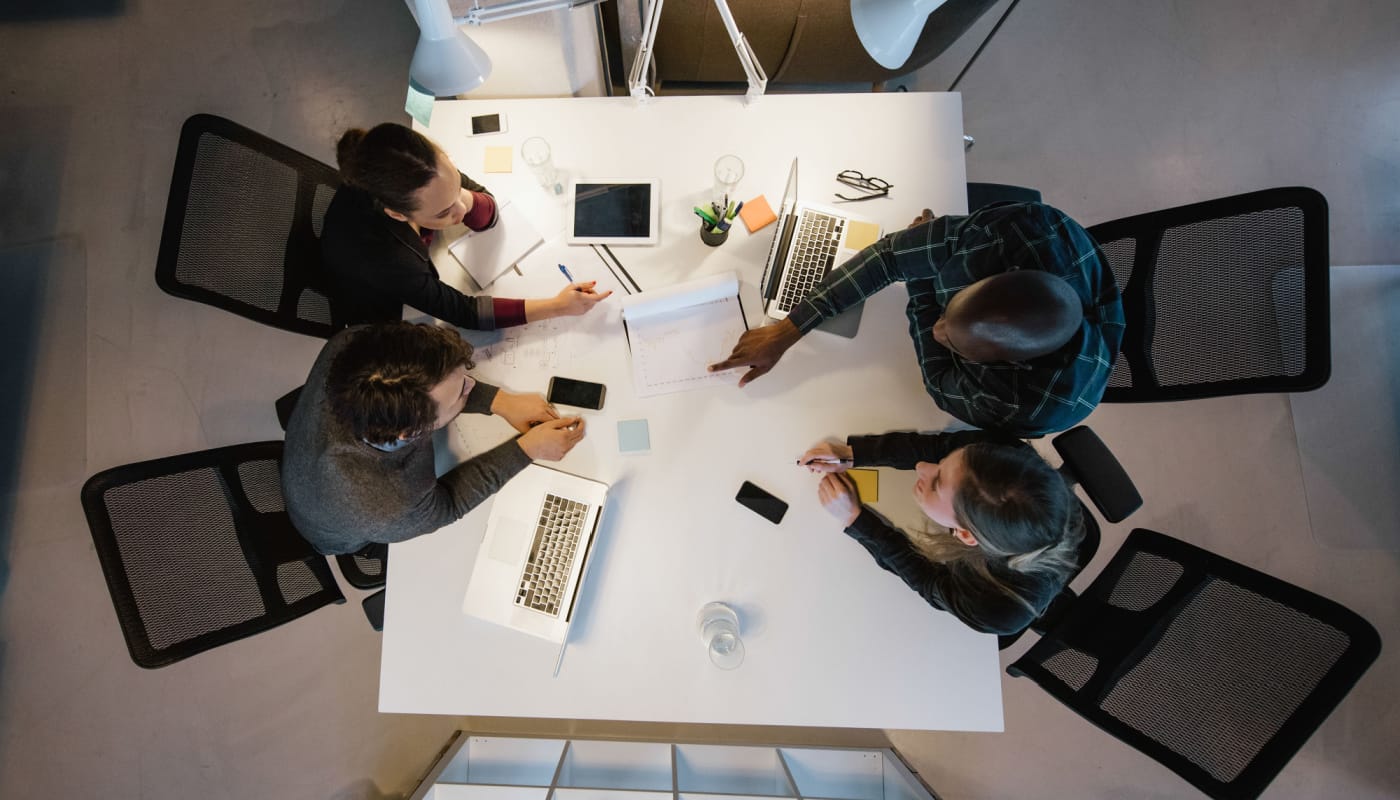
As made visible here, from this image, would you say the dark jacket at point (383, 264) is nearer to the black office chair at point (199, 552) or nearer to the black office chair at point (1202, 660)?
the black office chair at point (199, 552)

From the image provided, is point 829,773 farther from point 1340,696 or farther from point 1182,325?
point 1182,325

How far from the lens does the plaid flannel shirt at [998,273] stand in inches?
50.3

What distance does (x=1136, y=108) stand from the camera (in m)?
2.43

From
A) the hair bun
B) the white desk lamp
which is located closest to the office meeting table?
the white desk lamp

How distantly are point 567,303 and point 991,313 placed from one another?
0.92 meters

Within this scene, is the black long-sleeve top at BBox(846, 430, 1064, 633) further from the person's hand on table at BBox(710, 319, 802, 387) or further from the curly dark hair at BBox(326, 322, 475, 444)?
the curly dark hair at BBox(326, 322, 475, 444)

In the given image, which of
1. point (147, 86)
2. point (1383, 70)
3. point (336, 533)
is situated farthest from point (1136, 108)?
point (147, 86)

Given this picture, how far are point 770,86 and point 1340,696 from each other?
238cm

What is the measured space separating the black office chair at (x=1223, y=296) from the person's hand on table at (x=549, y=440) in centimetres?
133

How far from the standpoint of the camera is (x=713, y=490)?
1452 mm

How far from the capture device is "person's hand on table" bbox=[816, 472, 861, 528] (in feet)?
4.54

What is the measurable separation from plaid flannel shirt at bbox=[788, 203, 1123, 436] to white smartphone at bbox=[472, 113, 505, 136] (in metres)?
0.91

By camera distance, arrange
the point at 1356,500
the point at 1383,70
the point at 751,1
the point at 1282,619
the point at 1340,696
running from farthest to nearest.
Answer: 1. the point at 1383,70
2. the point at 1356,500
3. the point at 751,1
4. the point at 1282,619
5. the point at 1340,696

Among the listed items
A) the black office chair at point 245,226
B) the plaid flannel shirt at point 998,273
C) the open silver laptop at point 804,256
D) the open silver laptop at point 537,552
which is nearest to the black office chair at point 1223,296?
the plaid flannel shirt at point 998,273
